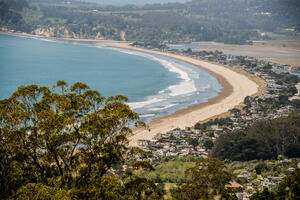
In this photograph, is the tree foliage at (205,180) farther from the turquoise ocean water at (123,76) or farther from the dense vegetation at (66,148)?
the turquoise ocean water at (123,76)

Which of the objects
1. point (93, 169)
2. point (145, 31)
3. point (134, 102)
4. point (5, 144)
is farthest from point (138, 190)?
point (145, 31)

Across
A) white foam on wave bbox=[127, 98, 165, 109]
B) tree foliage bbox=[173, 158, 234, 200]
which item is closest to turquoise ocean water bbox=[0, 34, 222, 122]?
white foam on wave bbox=[127, 98, 165, 109]

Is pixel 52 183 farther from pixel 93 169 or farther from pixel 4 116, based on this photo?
pixel 4 116

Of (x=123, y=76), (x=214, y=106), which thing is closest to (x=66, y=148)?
(x=214, y=106)

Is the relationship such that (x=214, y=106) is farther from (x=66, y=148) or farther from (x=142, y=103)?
(x=66, y=148)

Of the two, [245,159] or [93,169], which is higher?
[93,169]

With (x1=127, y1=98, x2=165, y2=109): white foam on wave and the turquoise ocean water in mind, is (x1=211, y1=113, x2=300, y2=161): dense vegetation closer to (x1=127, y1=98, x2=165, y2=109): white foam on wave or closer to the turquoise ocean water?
the turquoise ocean water

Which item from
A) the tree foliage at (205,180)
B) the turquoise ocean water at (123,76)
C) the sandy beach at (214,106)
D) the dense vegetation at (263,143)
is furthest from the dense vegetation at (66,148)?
the turquoise ocean water at (123,76)
